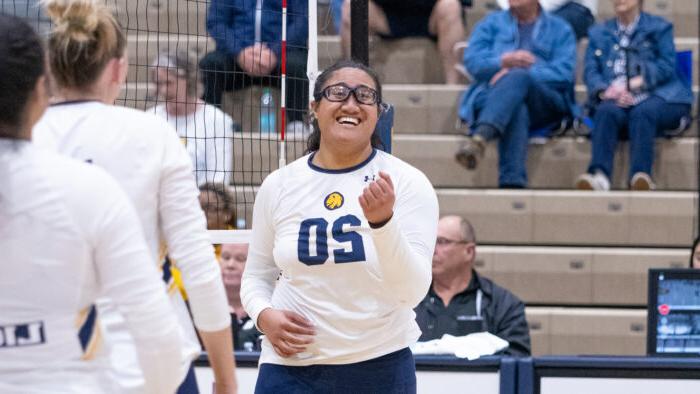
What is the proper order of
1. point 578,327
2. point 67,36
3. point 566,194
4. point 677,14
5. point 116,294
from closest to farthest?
point 116,294 < point 67,36 < point 578,327 < point 566,194 < point 677,14

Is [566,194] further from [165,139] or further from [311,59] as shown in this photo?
[165,139]

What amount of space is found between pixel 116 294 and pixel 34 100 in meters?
0.42

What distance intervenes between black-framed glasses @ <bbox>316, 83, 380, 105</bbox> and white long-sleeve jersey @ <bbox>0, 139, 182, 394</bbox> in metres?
1.55

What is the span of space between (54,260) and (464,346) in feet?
10.4

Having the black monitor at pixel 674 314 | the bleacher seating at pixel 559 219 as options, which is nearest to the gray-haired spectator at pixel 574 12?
the bleacher seating at pixel 559 219

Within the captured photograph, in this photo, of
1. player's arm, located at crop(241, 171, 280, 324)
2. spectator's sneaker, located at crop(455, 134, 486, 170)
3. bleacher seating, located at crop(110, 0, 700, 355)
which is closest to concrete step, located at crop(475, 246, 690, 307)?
Answer: bleacher seating, located at crop(110, 0, 700, 355)

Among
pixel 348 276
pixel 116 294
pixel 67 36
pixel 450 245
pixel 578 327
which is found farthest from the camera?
pixel 578 327

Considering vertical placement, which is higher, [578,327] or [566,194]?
[566,194]

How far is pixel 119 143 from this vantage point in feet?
9.39

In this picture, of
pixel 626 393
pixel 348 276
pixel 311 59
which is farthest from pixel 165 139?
pixel 626 393

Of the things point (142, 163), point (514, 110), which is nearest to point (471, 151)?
point (514, 110)

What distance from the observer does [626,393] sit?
5.17m

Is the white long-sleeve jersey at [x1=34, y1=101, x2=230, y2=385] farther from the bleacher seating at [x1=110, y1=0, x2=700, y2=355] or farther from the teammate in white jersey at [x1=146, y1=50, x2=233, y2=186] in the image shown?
the bleacher seating at [x1=110, y1=0, x2=700, y2=355]

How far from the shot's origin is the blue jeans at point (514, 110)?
320 inches
